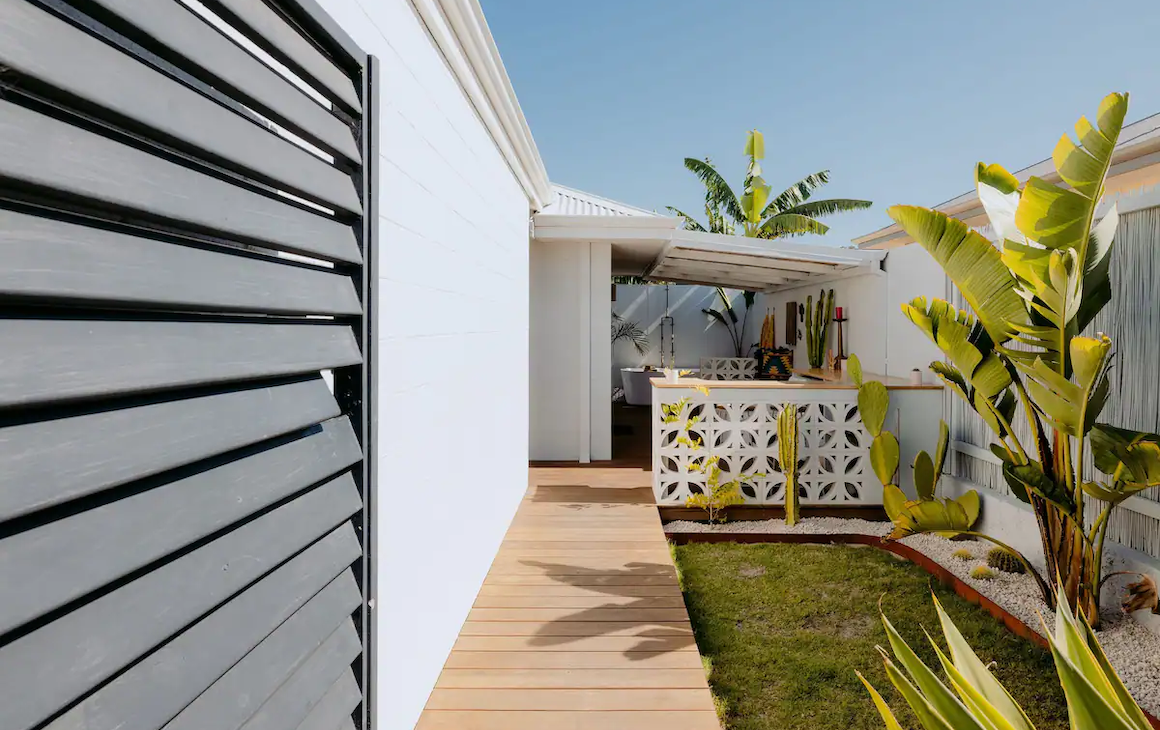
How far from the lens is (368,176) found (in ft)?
4.64

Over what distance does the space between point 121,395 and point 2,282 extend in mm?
179

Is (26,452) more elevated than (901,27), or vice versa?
(901,27)

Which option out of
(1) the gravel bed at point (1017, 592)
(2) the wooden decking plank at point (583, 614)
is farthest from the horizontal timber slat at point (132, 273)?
(2) the wooden decking plank at point (583, 614)

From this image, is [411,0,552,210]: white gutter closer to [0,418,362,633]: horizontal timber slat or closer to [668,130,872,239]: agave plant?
[0,418,362,633]: horizontal timber slat

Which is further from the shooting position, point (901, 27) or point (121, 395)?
point (901, 27)

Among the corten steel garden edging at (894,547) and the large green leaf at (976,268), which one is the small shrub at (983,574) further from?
the large green leaf at (976,268)

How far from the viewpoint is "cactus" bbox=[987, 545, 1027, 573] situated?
3840 millimetres

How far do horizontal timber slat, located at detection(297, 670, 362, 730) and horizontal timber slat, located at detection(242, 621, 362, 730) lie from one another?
20mm

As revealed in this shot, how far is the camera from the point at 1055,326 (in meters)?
3.03

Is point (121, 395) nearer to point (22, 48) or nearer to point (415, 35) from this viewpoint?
point (22, 48)

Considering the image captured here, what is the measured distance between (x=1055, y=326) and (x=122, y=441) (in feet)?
11.8

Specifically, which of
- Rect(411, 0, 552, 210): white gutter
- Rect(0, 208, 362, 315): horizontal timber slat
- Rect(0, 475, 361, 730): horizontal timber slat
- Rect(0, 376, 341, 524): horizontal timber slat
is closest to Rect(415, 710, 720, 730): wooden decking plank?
Rect(0, 475, 361, 730): horizontal timber slat

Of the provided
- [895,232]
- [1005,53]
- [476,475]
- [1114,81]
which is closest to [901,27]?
[1005,53]

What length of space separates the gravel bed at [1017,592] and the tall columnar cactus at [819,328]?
335cm
